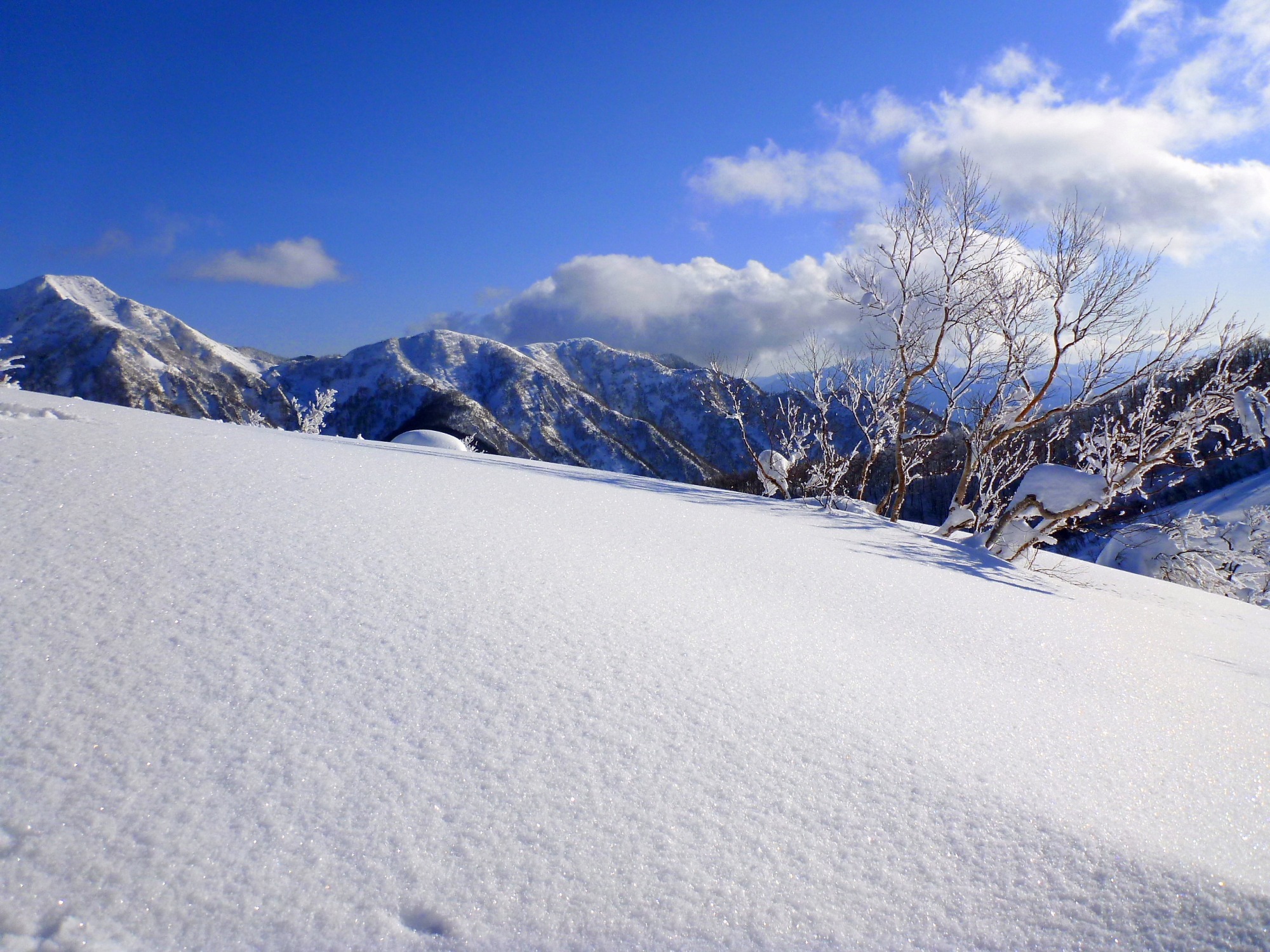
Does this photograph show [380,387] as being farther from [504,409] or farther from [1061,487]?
[1061,487]

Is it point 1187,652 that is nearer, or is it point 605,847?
point 605,847

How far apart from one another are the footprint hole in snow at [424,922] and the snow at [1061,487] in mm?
6851

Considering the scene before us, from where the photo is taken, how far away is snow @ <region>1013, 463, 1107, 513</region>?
6.27 meters

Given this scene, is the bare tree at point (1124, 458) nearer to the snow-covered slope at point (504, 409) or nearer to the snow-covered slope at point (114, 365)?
the snow-covered slope at point (504, 409)

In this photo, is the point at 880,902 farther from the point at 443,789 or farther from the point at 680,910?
the point at 443,789

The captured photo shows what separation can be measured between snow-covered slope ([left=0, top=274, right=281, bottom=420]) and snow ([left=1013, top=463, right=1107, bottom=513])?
370 feet

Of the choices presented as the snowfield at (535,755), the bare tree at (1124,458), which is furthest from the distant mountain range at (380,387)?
the snowfield at (535,755)

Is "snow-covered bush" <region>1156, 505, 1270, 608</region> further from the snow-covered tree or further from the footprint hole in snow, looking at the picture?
the footprint hole in snow

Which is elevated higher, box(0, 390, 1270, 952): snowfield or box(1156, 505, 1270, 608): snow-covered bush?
box(1156, 505, 1270, 608): snow-covered bush

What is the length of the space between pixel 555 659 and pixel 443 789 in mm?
603

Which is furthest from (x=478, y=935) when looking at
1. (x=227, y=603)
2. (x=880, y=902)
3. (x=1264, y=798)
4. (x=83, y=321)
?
(x=83, y=321)

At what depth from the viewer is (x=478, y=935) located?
1077mm

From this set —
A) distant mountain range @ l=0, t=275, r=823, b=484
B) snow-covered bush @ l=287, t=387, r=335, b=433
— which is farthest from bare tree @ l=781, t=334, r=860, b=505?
distant mountain range @ l=0, t=275, r=823, b=484

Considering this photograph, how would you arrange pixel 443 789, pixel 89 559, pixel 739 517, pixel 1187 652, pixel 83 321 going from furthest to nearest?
1. pixel 83 321
2. pixel 739 517
3. pixel 1187 652
4. pixel 89 559
5. pixel 443 789
